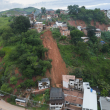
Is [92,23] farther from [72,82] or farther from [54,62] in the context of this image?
[72,82]

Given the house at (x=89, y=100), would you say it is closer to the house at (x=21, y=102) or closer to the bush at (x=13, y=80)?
the house at (x=21, y=102)

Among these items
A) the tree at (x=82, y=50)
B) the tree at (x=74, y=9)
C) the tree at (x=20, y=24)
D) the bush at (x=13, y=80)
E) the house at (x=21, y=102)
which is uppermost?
the tree at (x=74, y=9)

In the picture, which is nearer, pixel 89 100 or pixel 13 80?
pixel 89 100

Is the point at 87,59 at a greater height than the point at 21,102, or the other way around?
the point at 87,59

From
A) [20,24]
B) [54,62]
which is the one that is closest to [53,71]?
[54,62]

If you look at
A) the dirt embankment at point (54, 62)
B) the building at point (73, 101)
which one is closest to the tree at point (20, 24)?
the dirt embankment at point (54, 62)

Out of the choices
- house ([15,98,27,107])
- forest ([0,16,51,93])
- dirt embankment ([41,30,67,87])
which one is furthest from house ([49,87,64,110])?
forest ([0,16,51,93])

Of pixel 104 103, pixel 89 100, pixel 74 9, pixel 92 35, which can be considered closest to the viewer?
pixel 89 100

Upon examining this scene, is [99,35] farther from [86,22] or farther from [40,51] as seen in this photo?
[40,51]
